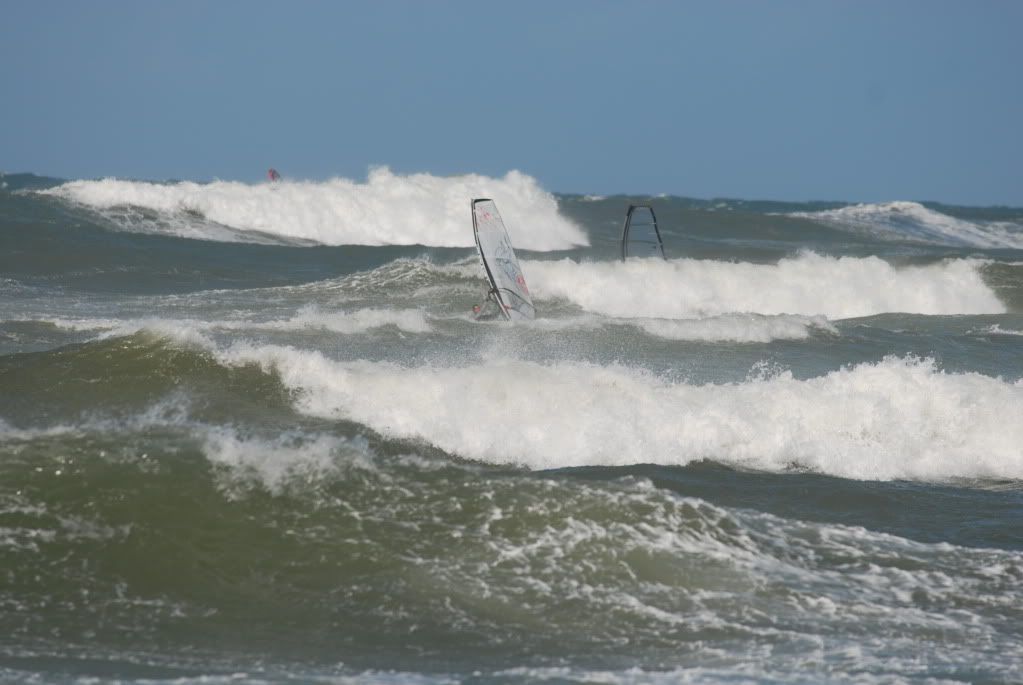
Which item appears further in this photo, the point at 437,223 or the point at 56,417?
the point at 437,223

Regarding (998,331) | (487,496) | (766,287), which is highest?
(766,287)

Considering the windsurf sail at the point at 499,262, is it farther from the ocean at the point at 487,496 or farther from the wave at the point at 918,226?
the wave at the point at 918,226

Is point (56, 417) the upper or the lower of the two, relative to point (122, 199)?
lower

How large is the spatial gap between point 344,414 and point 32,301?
26.7 feet

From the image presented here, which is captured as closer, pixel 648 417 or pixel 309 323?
pixel 648 417

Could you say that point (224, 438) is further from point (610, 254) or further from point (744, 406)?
point (610, 254)

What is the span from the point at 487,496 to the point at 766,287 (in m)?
17.7

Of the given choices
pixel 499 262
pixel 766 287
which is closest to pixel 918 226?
pixel 766 287

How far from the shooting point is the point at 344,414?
Result: 10000mm

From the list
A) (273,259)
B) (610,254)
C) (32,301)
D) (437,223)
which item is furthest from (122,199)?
(32,301)

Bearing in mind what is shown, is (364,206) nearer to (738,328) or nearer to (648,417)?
(738,328)

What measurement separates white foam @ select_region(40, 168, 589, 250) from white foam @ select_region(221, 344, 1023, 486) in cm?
1922

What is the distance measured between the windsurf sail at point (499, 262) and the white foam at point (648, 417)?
150 inches

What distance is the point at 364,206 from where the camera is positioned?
34812 millimetres
